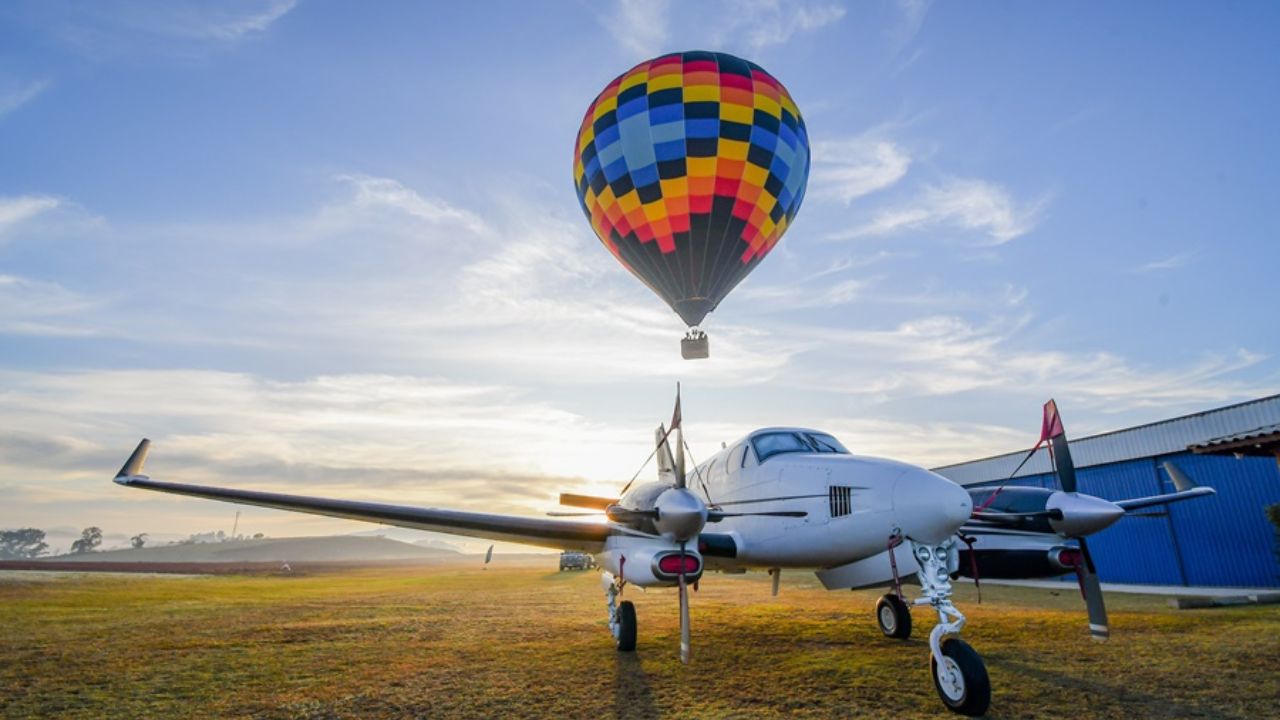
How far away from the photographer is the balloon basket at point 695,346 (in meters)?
20.5

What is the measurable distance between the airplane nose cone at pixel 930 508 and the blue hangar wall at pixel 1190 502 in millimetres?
15426

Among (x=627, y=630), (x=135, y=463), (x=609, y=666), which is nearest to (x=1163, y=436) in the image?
(x=627, y=630)

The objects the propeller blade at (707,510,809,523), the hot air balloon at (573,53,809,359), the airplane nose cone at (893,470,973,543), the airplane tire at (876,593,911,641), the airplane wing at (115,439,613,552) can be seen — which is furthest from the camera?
the hot air balloon at (573,53,809,359)

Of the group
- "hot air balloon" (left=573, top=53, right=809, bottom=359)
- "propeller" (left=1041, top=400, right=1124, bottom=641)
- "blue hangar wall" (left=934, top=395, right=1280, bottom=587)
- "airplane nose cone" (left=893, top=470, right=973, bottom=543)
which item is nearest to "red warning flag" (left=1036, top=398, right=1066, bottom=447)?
"propeller" (left=1041, top=400, right=1124, bottom=641)

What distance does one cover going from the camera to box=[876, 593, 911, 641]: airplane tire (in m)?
10.1

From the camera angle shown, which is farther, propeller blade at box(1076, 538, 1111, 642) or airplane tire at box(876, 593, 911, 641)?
airplane tire at box(876, 593, 911, 641)

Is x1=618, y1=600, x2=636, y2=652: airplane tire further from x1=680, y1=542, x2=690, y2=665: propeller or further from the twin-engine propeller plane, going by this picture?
x1=680, y1=542, x2=690, y2=665: propeller

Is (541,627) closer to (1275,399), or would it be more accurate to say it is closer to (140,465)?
(140,465)

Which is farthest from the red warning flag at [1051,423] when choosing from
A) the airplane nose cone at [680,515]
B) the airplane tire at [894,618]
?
the airplane nose cone at [680,515]

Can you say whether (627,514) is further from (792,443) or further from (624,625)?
(792,443)

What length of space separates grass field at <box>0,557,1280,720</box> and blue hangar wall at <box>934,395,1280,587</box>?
7250 millimetres

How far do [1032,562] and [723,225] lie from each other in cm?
1161

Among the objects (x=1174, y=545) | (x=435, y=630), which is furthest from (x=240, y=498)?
A: (x=1174, y=545)

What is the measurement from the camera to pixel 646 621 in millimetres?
13195
